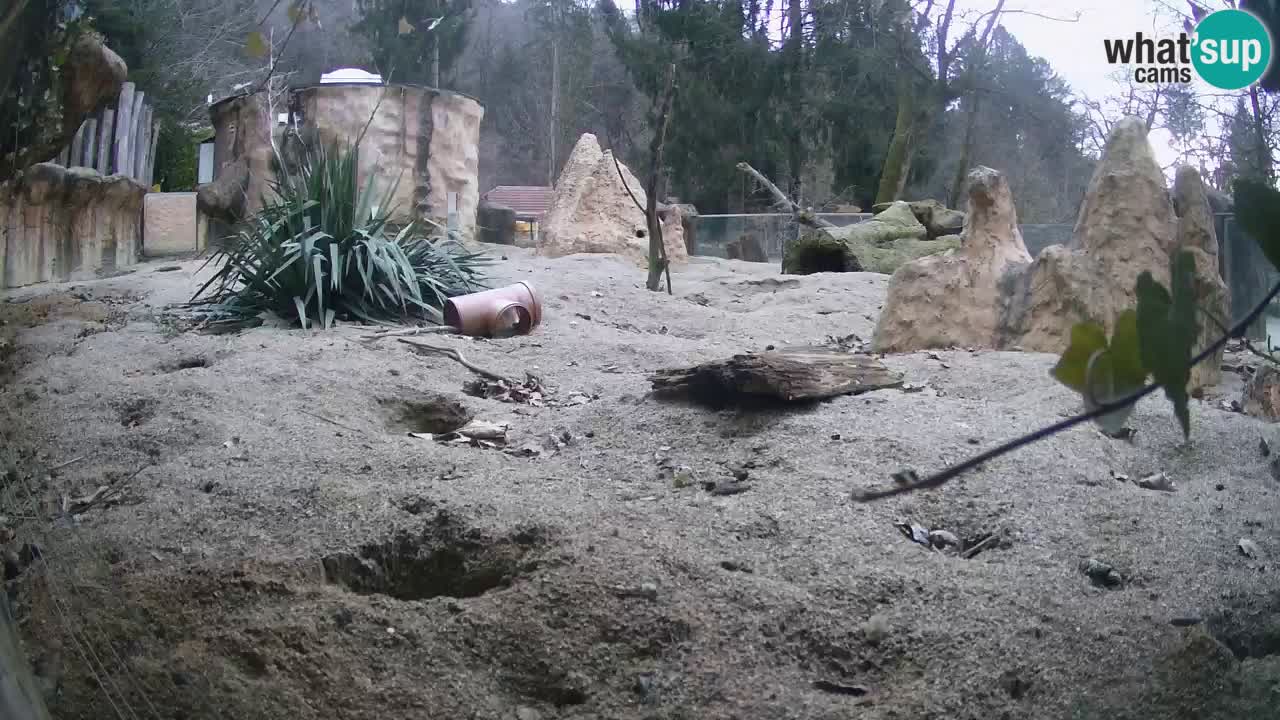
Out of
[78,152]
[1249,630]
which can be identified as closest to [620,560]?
[1249,630]

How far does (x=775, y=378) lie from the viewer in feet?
10.3

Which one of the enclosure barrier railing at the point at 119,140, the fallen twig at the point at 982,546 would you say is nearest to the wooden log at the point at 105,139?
the enclosure barrier railing at the point at 119,140

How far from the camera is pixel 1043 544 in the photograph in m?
2.20

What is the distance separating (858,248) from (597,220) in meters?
2.86

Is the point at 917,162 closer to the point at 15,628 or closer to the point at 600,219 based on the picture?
the point at 600,219

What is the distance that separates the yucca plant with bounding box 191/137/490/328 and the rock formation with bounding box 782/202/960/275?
3.96m

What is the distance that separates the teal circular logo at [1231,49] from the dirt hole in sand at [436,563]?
1.48 metres

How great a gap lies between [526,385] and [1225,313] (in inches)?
116

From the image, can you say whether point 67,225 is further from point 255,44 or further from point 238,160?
point 255,44

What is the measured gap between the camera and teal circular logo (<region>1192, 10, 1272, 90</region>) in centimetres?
132

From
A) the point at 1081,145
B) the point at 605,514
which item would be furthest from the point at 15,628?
the point at 1081,145

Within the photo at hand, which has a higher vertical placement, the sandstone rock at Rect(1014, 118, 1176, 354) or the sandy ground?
the sandstone rock at Rect(1014, 118, 1176, 354)

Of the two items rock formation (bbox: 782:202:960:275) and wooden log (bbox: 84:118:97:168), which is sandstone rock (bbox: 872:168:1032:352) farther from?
wooden log (bbox: 84:118:97:168)

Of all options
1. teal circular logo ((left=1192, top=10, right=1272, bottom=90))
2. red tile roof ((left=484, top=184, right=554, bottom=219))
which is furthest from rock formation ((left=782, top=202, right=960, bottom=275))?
red tile roof ((left=484, top=184, right=554, bottom=219))
